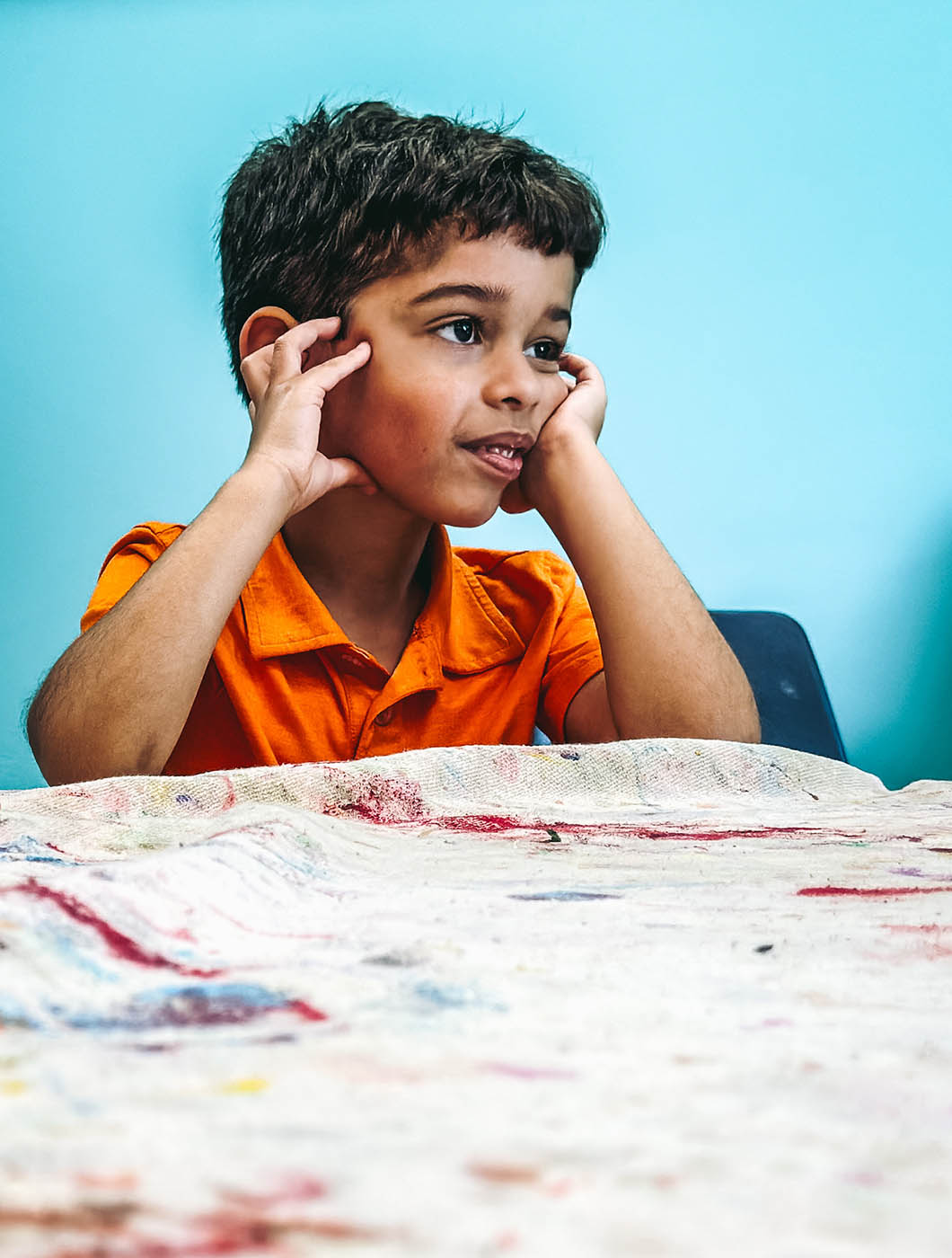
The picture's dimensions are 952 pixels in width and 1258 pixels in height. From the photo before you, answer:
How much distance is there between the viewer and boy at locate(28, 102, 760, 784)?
0.90 metres

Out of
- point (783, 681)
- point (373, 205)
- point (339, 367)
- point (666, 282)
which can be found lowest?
point (783, 681)

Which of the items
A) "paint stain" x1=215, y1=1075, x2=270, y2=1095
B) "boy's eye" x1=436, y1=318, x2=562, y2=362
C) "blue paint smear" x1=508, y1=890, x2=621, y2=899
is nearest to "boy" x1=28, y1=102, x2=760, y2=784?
"boy's eye" x1=436, y1=318, x2=562, y2=362

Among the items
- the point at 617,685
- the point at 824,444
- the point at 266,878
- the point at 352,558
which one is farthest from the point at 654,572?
the point at 824,444

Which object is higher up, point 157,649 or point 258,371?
point 258,371

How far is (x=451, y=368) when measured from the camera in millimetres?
895

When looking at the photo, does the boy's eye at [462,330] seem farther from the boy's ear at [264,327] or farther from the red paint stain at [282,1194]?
the red paint stain at [282,1194]

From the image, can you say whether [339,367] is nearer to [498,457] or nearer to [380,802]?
[498,457]

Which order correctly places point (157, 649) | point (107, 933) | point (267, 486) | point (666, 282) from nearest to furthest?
point (107, 933) → point (157, 649) → point (267, 486) → point (666, 282)

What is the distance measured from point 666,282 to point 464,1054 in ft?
6.44

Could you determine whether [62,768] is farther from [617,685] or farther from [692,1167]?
[692,1167]

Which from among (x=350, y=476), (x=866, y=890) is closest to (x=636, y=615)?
(x=350, y=476)

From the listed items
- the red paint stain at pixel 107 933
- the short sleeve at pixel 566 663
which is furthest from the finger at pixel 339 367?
the red paint stain at pixel 107 933

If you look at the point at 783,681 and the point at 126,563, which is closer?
the point at 126,563

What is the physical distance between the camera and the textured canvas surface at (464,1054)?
0.39 ft
